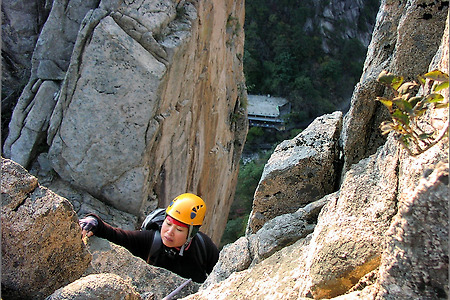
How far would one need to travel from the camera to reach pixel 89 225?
3.26 m

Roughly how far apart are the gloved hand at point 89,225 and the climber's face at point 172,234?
52 cm

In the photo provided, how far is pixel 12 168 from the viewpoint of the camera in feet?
8.02

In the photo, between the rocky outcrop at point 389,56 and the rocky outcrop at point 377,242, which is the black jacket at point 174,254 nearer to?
the rocky outcrop at point 377,242

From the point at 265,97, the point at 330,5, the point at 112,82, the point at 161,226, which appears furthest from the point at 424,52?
the point at 330,5

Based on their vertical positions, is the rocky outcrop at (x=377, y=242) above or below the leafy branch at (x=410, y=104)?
below

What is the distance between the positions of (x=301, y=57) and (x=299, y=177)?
28.8 m

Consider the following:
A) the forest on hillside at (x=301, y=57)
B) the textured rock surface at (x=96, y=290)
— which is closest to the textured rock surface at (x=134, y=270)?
the textured rock surface at (x=96, y=290)

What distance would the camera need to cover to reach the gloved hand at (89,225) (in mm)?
3209

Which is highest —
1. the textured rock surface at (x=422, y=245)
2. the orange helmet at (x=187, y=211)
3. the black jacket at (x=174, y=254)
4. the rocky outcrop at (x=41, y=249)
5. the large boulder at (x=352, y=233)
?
the textured rock surface at (x=422, y=245)

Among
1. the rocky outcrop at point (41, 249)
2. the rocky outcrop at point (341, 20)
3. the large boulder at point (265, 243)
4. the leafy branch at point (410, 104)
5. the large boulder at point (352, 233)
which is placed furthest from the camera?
the rocky outcrop at point (341, 20)

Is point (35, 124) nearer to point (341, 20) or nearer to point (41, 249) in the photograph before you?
point (41, 249)

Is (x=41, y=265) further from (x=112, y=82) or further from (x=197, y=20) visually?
(x=197, y=20)

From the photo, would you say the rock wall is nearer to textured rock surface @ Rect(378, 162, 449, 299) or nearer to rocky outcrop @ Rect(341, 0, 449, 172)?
rocky outcrop @ Rect(341, 0, 449, 172)

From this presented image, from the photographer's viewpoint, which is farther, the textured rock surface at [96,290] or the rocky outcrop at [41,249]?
the rocky outcrop at [41,249]
